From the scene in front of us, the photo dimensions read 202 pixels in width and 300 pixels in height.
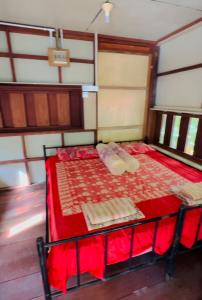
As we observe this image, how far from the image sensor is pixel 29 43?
2502 millimetres

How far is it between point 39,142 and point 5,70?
1190mm

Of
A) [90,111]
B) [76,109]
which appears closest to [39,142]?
[76,109]

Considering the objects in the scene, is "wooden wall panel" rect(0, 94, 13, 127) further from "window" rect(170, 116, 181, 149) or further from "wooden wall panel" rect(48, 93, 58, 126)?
"window" rect(170, 116, 181, 149)

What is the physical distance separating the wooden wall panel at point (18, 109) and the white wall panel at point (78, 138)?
75 cm

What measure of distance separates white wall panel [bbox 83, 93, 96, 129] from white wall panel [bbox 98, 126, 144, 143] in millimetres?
249

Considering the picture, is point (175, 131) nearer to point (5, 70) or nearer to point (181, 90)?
point (181, 90)

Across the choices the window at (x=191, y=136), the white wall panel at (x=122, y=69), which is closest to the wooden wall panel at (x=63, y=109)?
the white wall panel at (x=122, y=69)

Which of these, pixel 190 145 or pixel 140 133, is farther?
pixel 140 133

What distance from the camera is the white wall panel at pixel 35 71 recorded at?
101 inches

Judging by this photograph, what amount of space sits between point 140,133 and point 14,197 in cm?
261

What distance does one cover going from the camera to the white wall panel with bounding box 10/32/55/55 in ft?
8.01

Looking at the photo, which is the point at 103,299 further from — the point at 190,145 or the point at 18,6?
the point at 18,6

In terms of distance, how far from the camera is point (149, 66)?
10.4ft

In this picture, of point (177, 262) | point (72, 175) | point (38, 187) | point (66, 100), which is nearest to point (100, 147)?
point (72, 175)
